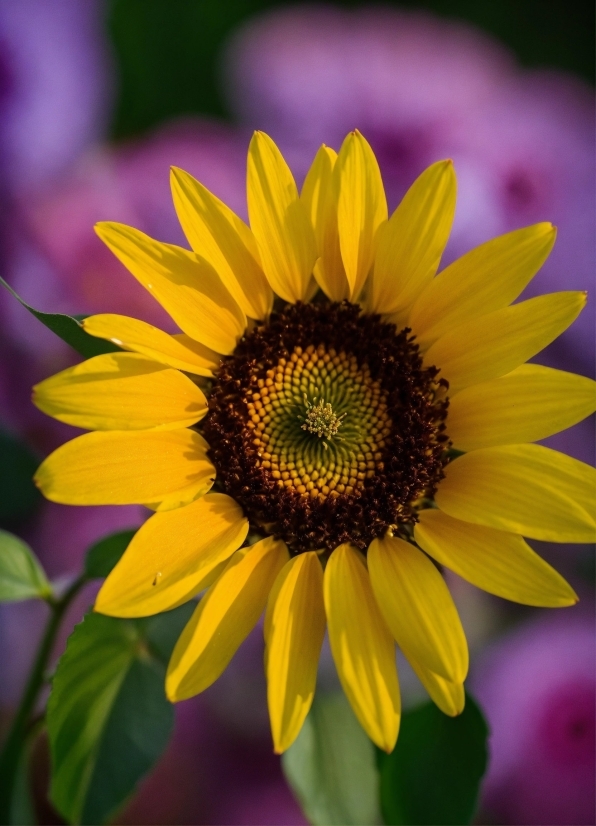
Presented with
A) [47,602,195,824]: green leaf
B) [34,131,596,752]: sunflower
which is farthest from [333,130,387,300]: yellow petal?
[47,602,195,824]: green leaf

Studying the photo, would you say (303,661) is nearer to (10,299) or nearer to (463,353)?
(463,353)

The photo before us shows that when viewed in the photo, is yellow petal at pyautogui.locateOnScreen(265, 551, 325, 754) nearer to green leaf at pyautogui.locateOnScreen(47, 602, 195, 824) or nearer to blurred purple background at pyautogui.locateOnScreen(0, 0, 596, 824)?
green leaf at pyautogui.locateOnScreen(47, 602, 195, 824)

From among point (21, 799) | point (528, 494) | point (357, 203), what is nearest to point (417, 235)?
point (357, 203)

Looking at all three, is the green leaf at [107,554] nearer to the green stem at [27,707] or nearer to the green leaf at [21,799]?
the green stem at [27,707]

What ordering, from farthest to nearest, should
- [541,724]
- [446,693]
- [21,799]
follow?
[541,724] → [21,799] → [446,693]

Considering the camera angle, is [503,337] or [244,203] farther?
[244,203]

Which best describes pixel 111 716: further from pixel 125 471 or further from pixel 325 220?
pixel 325 220

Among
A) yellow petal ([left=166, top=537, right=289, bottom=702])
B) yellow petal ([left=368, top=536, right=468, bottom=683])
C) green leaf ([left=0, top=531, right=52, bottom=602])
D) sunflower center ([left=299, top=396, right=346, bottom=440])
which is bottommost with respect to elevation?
green leaf ([left=0, top=531, right=52, bottom=602])
